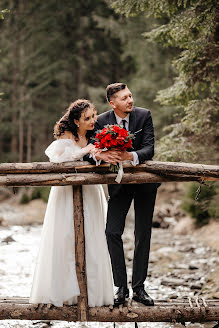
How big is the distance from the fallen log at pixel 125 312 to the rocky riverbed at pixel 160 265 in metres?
1.19

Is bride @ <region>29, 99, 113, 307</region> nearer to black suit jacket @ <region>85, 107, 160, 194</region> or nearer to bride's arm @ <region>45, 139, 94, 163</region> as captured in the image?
bride's arm @ <region>45, 139, 94, 163</region>

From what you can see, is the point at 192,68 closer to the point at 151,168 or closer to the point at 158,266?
the point at 151,168

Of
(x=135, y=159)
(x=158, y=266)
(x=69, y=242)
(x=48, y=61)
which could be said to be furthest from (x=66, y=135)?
(x=48, y=61)

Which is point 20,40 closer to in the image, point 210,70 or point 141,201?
point 210,70

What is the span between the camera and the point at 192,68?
7.99 metres

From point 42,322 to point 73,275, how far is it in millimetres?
1948

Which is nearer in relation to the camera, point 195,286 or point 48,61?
point 195,286

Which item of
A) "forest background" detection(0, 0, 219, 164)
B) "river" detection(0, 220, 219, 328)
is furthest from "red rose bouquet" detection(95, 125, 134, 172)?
"forest background" detection(0, 0, 219, 164)

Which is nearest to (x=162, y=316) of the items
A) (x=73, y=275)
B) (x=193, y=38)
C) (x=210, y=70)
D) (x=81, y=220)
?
(x=73, y=275)

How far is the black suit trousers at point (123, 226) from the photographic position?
4781mm

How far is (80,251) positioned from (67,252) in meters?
0.18

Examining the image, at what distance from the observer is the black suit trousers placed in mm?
4781

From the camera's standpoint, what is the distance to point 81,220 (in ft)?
15.7

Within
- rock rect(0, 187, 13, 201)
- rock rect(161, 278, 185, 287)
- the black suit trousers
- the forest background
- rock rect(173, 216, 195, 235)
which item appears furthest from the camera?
rock rect(0, 187, 13, 201)
